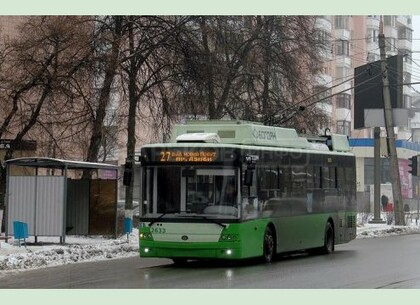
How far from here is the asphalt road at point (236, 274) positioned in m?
15.1

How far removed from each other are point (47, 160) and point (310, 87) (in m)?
19.5

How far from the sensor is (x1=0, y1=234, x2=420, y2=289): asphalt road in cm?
1514

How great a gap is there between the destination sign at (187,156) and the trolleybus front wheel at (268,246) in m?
2.57

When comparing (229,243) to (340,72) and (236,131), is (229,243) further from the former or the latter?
(340,72)

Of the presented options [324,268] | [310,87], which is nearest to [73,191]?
[324,268]

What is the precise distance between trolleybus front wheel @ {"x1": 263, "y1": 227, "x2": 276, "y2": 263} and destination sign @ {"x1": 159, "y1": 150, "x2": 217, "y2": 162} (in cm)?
257

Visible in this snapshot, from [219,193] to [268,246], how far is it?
2419 millimetres

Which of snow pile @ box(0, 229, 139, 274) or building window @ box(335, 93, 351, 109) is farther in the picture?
building window @ box(335, 93, 351, 109)

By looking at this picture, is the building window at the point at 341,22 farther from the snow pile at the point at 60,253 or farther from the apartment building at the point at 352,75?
the snow pile at the point at 60,253

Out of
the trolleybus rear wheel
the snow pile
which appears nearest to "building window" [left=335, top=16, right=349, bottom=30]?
the snow pile

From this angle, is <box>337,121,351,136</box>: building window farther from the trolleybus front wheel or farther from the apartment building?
the trolleybus front wheel

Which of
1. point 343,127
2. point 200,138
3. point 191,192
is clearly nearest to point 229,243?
point 191,192

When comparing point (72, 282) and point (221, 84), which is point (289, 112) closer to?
point (221, 84)

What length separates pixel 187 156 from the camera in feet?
59.9
